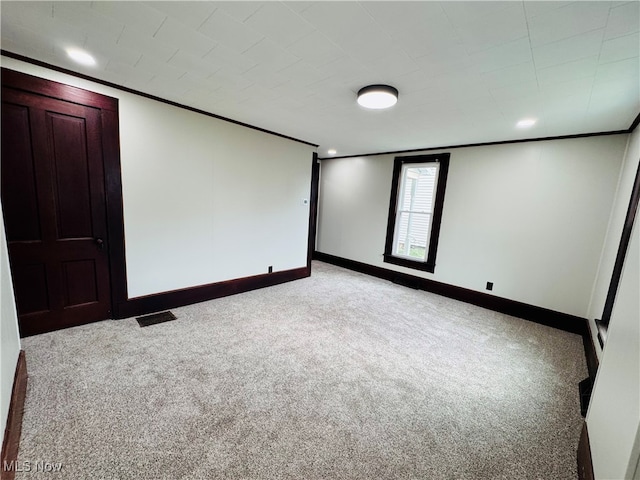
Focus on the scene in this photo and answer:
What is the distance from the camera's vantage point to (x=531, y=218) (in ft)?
11.6

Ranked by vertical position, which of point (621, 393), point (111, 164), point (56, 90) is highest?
point (56, 90)

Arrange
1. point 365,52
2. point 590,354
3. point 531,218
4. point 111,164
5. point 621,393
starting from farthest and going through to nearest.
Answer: point 531,218 → point 111,164 → point 590,354 → point 365,52 → point 621,393

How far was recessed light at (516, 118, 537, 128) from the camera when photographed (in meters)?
2.81

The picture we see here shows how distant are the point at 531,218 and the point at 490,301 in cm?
130

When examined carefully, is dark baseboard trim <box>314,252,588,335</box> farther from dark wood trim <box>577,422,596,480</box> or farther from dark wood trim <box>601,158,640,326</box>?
dark wood trim <box>577,422,596,480</box>

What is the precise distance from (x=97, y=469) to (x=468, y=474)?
192cm

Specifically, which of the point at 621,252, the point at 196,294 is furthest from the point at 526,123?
the point at 196,294

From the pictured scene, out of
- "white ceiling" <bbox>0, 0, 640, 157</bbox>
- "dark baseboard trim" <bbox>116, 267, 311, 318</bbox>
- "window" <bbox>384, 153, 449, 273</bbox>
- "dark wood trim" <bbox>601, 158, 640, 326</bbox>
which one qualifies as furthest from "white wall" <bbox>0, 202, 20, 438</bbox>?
"window" <bbox>384, 153, 449, 273</bbox>

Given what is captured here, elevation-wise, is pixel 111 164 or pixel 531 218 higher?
pixel 111 164

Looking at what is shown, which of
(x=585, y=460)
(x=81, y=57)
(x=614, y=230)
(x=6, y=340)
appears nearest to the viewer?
(x=585, y=460)

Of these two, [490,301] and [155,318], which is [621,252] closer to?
[490,301]

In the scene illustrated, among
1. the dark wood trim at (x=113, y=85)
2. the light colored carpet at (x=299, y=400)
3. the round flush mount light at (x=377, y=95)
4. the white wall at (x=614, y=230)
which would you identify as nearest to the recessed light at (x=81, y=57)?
the dark wood trim at (x=113, y=85)

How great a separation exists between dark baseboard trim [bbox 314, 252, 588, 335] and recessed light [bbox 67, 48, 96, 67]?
187 inches

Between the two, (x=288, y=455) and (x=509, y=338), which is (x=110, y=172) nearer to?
(x=288, y=455)
